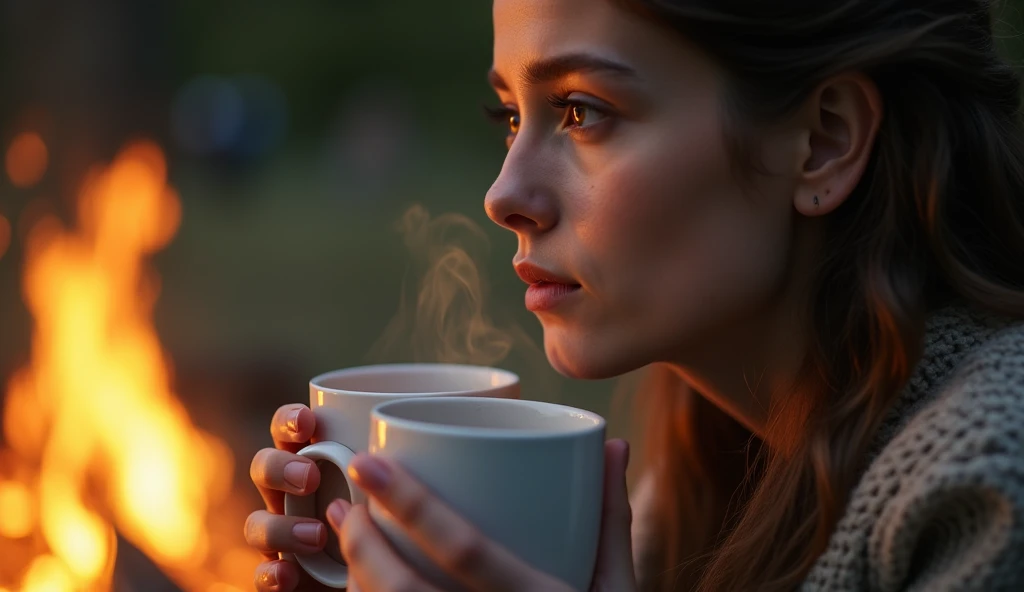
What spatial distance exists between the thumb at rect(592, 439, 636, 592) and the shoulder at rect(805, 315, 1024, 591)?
0.17 m

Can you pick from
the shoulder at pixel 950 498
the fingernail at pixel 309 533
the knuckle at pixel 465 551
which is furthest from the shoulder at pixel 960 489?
the fingernail at pixel 309 533

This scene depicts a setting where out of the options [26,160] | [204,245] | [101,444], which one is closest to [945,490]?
[101,444]

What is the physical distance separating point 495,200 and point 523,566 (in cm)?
41

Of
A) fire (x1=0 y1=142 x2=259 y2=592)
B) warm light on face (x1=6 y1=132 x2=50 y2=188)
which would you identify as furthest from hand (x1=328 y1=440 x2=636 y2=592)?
warm light on face (x1=6 y1=132 x2=50 y2=188)

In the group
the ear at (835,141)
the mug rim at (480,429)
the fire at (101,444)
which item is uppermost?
Result: the ear at (835,141)

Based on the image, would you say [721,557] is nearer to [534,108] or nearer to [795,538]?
[795,538]

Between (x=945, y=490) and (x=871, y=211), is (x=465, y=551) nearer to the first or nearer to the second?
(x=945, y=490)

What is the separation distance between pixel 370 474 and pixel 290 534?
0.31m

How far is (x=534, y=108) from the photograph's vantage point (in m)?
0.99

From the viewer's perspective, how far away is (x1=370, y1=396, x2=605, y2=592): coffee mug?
0.69m

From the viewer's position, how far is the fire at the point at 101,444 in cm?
140

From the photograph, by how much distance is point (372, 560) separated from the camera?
27.5 inches

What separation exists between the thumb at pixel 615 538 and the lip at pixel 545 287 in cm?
22

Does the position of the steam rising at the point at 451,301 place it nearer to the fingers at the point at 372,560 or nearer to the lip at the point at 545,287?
Answer: the lip at the point at 545,287
